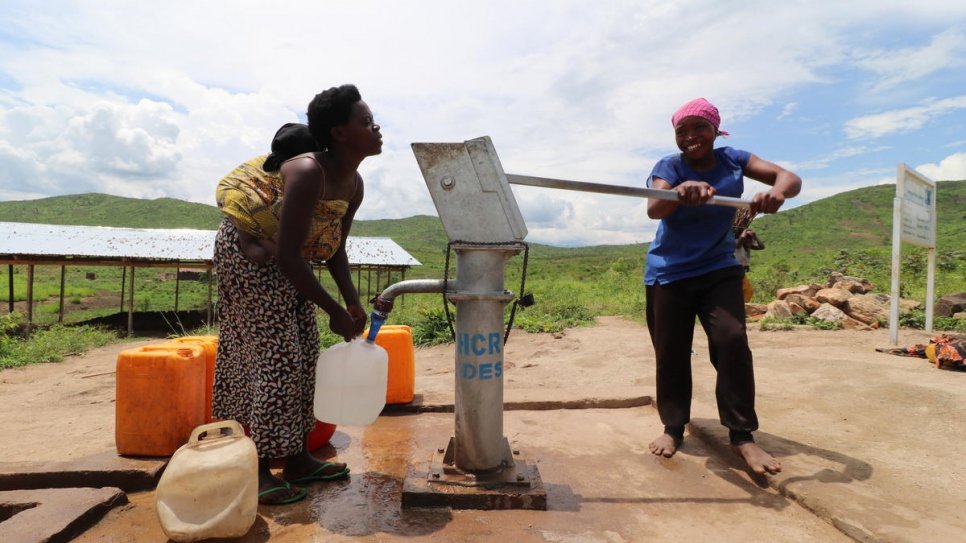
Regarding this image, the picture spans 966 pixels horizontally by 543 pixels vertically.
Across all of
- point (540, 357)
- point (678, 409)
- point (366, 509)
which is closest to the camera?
point (366, 509)

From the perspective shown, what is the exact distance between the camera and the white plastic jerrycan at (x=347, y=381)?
7.00ft

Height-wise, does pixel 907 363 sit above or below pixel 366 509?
above

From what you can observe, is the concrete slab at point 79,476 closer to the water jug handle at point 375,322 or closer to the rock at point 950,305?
the water jug handle at point 375,322

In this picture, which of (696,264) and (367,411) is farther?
(696,264)

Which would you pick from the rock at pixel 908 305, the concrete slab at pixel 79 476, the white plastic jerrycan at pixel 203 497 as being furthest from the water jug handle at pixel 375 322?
the rock at pixel 908 305

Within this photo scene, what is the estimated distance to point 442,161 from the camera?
1991 millimetres

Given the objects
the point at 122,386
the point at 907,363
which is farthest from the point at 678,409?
the point at 907,363

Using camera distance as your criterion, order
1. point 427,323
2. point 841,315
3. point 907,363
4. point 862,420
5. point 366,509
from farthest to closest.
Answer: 1. point 427,323
2. point 841,315
3. point 907,363
4. point 862,420
5. point 366,509

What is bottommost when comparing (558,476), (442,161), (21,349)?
(21,349)

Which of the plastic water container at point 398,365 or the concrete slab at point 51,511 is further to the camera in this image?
the plastic water container at point 398,365

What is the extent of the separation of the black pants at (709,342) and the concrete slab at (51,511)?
2232mm

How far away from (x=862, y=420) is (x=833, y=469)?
0.89 m

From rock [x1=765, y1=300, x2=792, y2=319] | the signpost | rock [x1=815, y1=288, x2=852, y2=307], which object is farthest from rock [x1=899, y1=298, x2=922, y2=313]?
the signpost

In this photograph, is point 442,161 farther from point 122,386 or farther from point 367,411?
point 122,386
